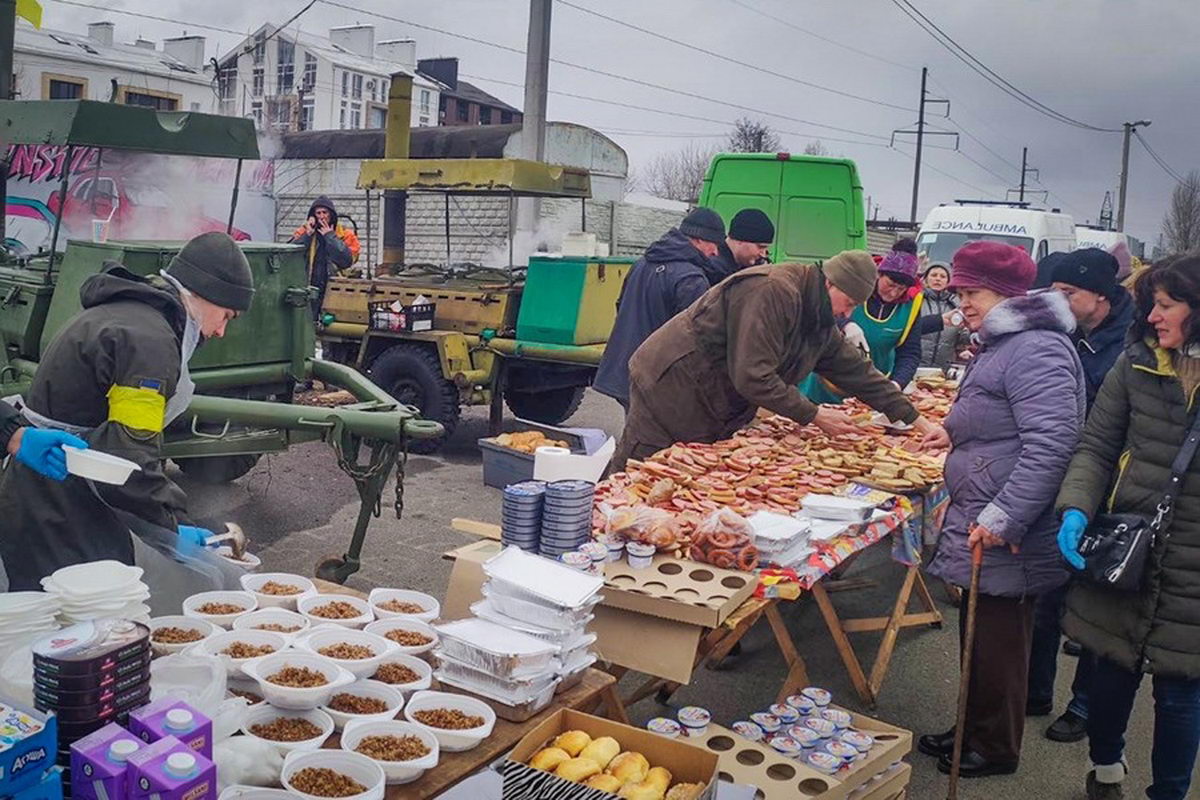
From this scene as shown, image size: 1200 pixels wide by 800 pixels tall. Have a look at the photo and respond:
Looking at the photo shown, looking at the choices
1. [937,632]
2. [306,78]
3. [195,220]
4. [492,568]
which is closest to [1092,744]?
[937,632]

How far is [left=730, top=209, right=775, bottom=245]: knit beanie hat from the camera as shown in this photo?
19.9 feet

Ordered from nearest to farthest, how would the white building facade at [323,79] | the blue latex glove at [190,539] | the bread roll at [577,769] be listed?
the bread roll at [577,769], the blue latex glove at [190,539], the white building facade at [323,79]

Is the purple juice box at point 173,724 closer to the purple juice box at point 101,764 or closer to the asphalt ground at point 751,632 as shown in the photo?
the purple juice box at point 101,764

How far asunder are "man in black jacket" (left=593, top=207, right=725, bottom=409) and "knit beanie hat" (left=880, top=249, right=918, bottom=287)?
44.9 inches

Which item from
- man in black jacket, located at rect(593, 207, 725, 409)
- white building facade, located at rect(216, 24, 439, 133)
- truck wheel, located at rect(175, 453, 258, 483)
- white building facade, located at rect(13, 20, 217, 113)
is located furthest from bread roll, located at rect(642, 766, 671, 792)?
white building facade, located at rect(216, 24, 439, 133)

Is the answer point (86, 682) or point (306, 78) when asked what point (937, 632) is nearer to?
point (86, 682)

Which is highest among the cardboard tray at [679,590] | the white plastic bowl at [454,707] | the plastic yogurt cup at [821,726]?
the cardboard tray at [679,590]

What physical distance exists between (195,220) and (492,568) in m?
5.18

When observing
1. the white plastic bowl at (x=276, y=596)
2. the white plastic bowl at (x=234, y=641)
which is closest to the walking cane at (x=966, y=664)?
the white plastic bowl at (x=276, y=596)

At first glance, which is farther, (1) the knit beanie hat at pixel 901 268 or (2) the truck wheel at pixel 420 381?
(2) the truck wheel at pixel 420 381

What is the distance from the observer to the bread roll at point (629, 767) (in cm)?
250

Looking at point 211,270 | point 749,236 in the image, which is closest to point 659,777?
point 211,270

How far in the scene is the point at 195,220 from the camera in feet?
23.1

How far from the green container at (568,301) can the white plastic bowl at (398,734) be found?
21.3ft
